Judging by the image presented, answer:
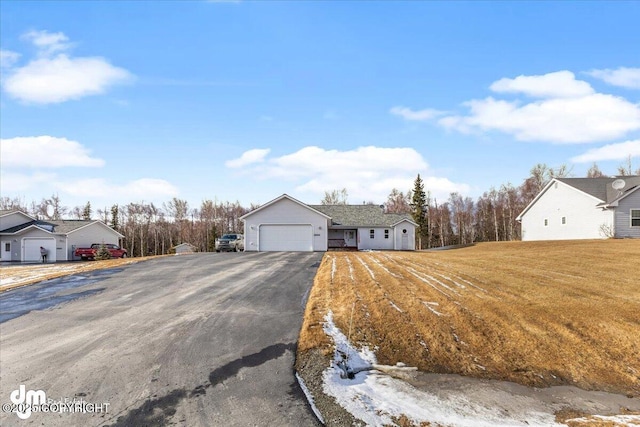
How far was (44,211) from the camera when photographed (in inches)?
2422

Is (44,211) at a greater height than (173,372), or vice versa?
(44,211)

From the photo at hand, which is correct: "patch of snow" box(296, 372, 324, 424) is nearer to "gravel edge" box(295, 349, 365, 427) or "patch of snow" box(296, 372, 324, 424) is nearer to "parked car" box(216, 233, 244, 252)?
"gravel edge" box(295, 349, 365, 427)

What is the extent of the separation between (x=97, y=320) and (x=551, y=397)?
826cm

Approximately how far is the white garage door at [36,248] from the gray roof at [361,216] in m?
23.0

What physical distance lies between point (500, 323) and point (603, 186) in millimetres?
23641

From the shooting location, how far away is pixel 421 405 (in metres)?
4.03

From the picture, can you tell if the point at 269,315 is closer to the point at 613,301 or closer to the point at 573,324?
the point at 573,324

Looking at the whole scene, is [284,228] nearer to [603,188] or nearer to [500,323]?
[500,323]

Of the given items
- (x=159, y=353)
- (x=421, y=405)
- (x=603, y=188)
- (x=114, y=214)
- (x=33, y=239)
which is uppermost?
(x=114, y=214)

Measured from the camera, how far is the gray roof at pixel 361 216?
30.4 meters

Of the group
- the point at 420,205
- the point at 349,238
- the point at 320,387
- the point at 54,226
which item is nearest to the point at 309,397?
the point at 320,387

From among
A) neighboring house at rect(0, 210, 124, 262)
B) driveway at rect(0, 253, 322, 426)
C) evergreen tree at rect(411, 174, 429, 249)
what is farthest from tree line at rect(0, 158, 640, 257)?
driveway at rect(0, 253, 322, 426)

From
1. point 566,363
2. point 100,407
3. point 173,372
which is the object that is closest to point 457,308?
point 566,363

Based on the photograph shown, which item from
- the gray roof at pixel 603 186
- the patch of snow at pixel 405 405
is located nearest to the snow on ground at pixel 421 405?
the patch of snow at pixel 405 405
